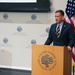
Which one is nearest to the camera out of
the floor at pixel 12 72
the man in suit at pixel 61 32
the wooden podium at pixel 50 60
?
the wooden podium at pixel 50 60

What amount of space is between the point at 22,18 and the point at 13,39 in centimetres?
55

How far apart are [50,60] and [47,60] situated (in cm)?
5

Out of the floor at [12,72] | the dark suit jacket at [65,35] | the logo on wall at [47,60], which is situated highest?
the dark suit jacket at [65,35]

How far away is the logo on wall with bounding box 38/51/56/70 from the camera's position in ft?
11.9

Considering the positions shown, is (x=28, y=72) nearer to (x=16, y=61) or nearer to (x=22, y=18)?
(x=16, y=61)

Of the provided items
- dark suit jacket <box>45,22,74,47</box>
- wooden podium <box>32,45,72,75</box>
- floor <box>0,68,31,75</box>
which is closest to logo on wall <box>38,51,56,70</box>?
wooden podium <box>32,45,72,75</box>

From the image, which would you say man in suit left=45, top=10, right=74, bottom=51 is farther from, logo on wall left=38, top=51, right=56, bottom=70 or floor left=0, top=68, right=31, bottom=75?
floor left=0, top=68, right=31, bottom=75

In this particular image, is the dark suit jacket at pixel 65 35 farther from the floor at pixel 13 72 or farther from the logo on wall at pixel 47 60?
the floor at pixel 13 72

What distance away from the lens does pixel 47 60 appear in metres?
3.64

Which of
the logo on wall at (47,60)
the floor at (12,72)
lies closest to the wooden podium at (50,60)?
the logo on wall at (47,60)

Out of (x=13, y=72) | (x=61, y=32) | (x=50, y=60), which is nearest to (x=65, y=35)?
(x=61, y=32)

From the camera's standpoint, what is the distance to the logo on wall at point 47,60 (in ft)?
11.9

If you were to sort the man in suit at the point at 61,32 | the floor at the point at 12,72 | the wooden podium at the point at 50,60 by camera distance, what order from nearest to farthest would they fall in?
the wooden podium at the point at 50,60 → the man in suit at the point at 61,32 → the floor at the point at 12,72

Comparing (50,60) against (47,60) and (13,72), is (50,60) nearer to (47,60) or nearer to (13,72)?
(47,60)
